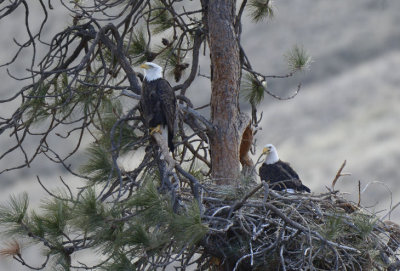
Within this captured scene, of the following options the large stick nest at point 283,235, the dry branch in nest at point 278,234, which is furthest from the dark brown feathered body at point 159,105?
the large stick nest at point 283,235

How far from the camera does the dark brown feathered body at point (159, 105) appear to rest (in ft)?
17.4

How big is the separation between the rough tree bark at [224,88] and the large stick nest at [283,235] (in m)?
0.59

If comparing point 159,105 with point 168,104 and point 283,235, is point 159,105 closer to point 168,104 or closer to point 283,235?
point 168,104

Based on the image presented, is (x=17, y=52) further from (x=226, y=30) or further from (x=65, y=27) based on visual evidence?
(x=226, y=30)

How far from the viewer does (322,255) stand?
14.9 feet

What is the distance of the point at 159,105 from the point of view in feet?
17.5

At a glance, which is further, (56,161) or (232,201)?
(56,161)

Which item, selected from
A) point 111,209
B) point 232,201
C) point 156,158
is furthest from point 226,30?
point 111,209

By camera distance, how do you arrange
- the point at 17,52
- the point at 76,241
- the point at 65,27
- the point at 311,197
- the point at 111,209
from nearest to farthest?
the point at 111,209 < the point at 76,241 < the point at 311,197 < the point at 17,52 < the point at 65,27

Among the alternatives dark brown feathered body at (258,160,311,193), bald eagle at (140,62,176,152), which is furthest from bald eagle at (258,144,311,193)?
bald eagle at (140,62,176,152)

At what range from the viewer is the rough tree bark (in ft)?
17.6

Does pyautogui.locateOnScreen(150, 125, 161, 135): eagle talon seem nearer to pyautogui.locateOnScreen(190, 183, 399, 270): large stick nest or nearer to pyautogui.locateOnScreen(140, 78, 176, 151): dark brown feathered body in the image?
pyautogui.locateOnScreen(140, 78, 176, 151): dark brown feathered body

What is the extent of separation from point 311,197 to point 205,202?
68 cm

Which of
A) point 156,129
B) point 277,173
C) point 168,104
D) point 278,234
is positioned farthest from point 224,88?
point 278,234
